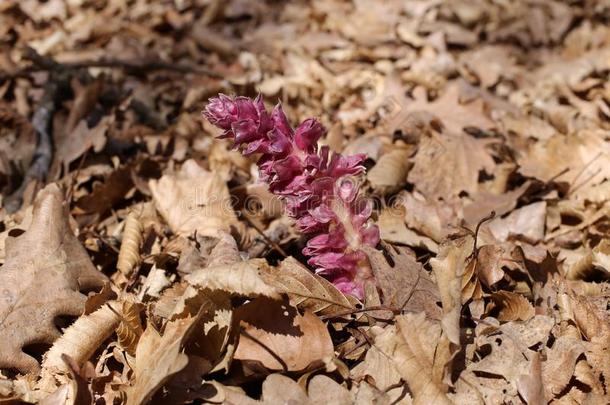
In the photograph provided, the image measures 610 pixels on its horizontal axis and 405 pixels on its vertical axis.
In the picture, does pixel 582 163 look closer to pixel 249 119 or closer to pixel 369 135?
pixel 369 135

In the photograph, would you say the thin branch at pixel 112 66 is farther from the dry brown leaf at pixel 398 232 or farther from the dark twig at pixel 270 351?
the dark twig at pixel 270 351

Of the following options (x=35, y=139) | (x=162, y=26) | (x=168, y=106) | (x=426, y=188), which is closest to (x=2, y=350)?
(x=35, y=139)

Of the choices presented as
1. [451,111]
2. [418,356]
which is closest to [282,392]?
[418,356]

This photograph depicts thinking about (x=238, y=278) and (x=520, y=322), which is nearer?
(x=238, y=278)

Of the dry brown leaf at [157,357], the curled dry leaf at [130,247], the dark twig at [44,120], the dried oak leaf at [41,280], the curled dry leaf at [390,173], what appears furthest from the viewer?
the dark twig at [44,120]

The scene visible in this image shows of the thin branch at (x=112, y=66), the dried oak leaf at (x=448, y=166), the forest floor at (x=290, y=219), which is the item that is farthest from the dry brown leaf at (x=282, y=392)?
the thin branch at (x=112, y=66)

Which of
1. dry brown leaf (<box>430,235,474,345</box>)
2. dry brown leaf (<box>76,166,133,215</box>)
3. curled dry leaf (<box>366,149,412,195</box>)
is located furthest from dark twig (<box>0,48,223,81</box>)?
dry brown leaf (<box>430,235,474,345</box>)
